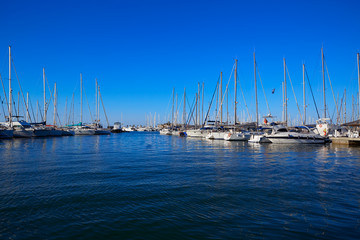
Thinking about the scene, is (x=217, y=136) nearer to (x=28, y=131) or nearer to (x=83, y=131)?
(x=28, y=131)

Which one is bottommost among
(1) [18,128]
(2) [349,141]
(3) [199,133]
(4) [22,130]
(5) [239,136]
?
(2) [349,141]

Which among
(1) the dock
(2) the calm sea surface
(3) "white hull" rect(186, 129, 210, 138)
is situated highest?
(3) "white hull" rect(186, 129, 210, 138)

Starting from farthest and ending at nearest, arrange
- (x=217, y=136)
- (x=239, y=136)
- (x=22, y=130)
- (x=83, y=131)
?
1. (x=83, y=131)
2. (x=22, y=130)
3. (x=217, y=136)
4. (x=239, y=136)

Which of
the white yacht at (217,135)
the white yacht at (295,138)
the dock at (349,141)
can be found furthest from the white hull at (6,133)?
the dock at (349,141)

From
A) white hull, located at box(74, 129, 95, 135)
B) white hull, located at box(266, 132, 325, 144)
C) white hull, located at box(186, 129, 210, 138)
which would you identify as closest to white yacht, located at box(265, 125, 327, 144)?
white hull, located at box(266, 132, 325, 144)

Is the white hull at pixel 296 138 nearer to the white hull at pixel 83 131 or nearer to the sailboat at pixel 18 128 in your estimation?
the sailboat at pixel 18 128

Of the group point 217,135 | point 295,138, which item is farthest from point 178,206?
point 217,135

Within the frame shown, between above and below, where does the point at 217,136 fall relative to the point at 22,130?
below

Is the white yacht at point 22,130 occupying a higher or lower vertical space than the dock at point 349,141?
higher

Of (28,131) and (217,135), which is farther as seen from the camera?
(28,131)

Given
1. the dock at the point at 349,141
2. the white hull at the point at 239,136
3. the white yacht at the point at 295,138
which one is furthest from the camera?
the white hull at the point at 239,136

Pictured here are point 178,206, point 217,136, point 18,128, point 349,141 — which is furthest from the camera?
point 18,128

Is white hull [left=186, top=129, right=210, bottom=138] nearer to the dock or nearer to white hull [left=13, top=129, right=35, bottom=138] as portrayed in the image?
the dock

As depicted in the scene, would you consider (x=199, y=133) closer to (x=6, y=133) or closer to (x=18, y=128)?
(x=6, y=133)
